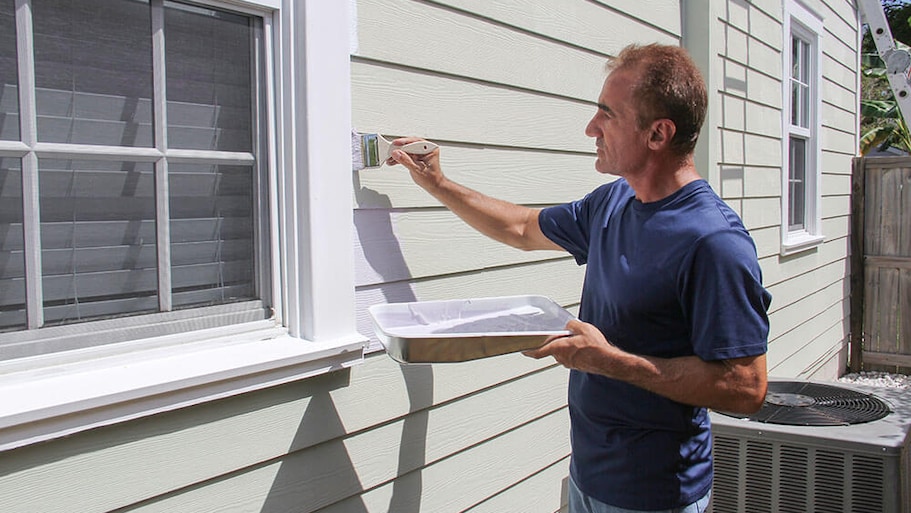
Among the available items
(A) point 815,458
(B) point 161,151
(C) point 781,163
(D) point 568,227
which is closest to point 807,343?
(C) point 781,163

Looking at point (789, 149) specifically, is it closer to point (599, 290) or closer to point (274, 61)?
point (599, 290)

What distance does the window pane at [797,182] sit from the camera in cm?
625

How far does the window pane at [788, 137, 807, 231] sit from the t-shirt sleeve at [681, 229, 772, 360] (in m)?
5.09

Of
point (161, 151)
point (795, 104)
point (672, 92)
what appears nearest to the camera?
point (161, 151)

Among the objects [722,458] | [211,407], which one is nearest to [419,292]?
[211,407]

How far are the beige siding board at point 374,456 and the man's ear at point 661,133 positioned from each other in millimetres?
1090

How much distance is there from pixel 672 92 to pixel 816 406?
1.79m

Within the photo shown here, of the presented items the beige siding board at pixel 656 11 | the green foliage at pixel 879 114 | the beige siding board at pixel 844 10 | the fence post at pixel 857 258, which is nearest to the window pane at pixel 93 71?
the beige siding board at pixel 656 11

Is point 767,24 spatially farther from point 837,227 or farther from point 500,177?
point 500,177

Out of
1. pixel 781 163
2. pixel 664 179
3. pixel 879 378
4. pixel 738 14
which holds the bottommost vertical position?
pixel 879 378

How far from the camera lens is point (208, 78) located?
1747 mm

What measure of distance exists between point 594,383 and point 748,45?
12.7 feet

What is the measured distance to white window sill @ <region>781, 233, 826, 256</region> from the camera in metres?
5.47

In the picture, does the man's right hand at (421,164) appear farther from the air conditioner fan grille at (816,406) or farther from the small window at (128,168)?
the air conditioner fan grille at (816,406)
